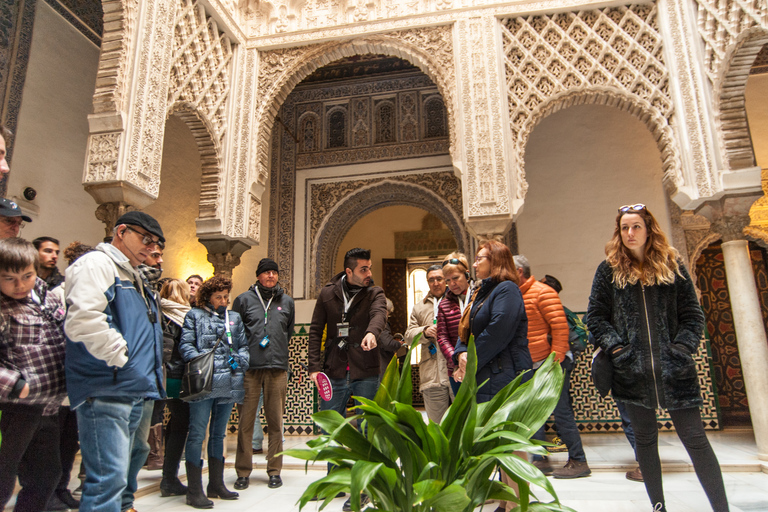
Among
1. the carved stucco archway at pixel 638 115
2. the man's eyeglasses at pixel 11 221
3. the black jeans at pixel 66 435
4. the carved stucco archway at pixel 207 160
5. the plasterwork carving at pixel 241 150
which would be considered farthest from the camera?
the plasterwork carving at pixel 241 150

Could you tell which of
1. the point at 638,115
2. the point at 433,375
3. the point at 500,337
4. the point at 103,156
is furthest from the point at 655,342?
the point at 103,156

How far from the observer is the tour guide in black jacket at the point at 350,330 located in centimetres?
275

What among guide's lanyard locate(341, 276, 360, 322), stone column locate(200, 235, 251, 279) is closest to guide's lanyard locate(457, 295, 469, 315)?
guide's lanyard locate(341, 276, 360, 322)

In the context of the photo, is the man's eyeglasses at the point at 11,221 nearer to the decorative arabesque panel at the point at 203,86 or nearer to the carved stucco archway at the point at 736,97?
the decorative arabesque panel at the point at 203,86

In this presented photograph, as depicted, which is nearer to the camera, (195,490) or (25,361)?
(25,361)

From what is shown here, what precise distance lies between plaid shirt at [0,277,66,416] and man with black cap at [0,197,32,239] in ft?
1.39

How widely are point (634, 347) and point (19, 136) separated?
5.06 m

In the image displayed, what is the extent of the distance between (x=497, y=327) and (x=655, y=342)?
1.98 ft

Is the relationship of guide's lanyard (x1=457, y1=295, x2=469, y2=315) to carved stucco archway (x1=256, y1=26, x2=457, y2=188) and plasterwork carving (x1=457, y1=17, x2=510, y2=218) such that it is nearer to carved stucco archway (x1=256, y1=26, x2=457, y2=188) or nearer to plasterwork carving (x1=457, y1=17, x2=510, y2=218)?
plasterwork carving (x1=457, y1=17, x2=510, y2=218)

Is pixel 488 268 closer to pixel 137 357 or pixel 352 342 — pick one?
pixel 352 342

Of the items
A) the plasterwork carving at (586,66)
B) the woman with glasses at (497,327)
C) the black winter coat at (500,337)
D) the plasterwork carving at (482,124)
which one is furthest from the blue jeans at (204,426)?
the plasterwork carving at (586,66)

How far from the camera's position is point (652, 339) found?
6.46 ft

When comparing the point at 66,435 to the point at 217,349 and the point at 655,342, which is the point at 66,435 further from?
the point at 655,342

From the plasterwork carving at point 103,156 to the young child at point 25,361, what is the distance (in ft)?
5.63
